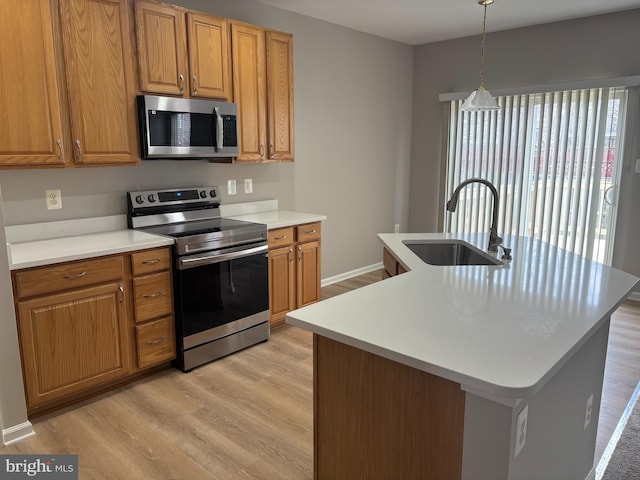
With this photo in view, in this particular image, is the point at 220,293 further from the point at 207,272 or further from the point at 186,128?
the point at 186,128

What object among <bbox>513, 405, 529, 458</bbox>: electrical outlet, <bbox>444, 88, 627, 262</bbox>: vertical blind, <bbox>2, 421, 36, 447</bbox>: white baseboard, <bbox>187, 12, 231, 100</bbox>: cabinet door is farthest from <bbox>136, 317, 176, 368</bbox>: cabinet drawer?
<bbox>444, 88, 627, 262</bbox>: vertical blind

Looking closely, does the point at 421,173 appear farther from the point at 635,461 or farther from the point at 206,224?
the point at 635,461

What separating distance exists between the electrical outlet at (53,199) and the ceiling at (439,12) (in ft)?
7.29

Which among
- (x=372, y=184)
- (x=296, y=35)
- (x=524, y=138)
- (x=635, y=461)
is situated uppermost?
(x=296, y=35)

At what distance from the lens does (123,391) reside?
285 centimetres

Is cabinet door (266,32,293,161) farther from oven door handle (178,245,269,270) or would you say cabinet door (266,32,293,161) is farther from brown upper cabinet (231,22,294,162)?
oven door handle (178,245,269,270)

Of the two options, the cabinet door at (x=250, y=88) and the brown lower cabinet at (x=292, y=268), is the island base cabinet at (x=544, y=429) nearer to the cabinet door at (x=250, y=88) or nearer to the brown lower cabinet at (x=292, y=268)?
the brown lower cabinet at (x=292, y=268)

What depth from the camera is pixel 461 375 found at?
113 cm

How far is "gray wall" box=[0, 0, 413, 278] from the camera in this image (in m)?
3.10

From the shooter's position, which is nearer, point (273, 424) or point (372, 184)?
point (273, 424)

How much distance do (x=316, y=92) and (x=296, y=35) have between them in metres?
0.54

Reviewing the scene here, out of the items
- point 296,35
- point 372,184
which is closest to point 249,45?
point 296,35

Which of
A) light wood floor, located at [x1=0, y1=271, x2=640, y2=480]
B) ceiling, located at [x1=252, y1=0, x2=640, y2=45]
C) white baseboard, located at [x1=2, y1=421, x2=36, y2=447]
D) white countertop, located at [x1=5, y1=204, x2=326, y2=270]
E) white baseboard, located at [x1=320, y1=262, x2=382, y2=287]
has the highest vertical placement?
ceiling, located at [x1=252, y1=0, x2=640, y2=45]

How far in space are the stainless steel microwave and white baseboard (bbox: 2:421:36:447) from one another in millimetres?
1641
